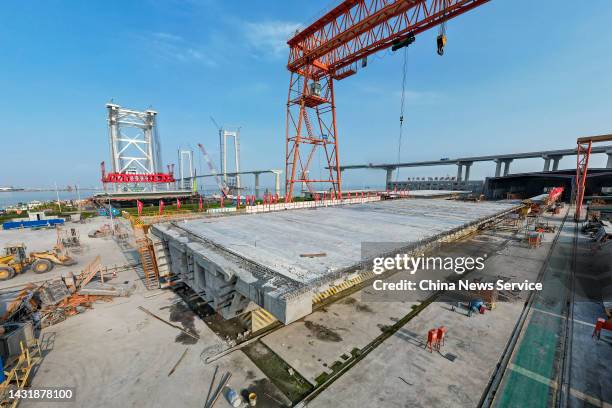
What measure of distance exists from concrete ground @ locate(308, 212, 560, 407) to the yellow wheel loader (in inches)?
1112

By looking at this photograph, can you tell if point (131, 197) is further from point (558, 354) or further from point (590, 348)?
point (590, 348)

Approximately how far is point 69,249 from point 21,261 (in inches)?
331

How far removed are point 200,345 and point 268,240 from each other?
6429 millimetres

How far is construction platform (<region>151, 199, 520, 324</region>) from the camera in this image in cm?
886

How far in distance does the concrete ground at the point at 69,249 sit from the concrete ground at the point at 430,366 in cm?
2553

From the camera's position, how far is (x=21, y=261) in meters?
21.5

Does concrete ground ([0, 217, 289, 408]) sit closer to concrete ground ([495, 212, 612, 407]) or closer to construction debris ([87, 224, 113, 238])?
concrete ground ([495, 212, 612, 407])

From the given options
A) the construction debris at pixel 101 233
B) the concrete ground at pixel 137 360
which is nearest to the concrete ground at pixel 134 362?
the concrete ground at pixel 137 360

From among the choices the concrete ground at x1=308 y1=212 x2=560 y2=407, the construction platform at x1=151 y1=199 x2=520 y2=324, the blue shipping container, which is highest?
the construction platform at x1=151 y1=199 x2=520 y2=324

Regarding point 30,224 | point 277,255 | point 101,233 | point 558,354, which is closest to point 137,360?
point 277,255

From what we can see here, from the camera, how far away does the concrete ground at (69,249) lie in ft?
69.6

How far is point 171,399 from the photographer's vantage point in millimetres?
8742

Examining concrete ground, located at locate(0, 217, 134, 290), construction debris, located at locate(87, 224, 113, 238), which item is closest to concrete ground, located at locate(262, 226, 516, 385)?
concrete ground, located at locate(0, 217, 134, 290)

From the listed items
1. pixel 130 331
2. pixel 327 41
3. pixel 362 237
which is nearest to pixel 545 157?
pixel 327 41
